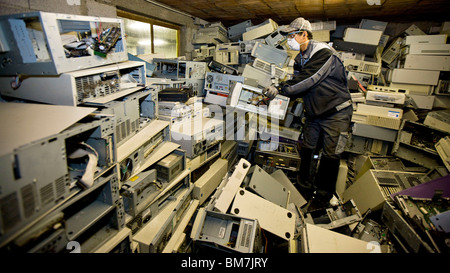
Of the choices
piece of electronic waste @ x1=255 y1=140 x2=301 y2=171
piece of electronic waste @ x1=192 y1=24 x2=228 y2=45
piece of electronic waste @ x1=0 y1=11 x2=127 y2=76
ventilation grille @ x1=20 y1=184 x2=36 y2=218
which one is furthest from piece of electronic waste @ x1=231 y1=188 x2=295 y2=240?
piece of electronic waste @ x1=192 y1=24 x2=228 y2=45

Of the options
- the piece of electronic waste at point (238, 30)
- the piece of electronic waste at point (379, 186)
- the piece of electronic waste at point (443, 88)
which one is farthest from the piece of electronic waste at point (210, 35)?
the piece of electronic waste at point (443, 88)

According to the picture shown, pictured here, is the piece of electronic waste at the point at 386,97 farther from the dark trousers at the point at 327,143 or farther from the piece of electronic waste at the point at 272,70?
the piece of electronic waste at the point at 272,70

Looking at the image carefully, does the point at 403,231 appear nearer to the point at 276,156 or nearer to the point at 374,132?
the point at 276,156

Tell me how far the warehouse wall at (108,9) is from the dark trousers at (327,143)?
2889 mm

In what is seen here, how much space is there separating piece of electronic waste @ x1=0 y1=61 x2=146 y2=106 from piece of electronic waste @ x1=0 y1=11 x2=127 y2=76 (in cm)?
6

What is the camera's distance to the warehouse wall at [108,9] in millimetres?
1883

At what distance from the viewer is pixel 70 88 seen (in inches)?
54.6

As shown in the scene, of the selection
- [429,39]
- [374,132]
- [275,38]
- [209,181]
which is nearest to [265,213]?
[209,181]

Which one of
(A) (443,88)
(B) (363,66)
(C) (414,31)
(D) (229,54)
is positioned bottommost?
(A) (443,88)

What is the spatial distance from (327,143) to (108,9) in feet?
10.4

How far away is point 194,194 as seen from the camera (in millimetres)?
2535
